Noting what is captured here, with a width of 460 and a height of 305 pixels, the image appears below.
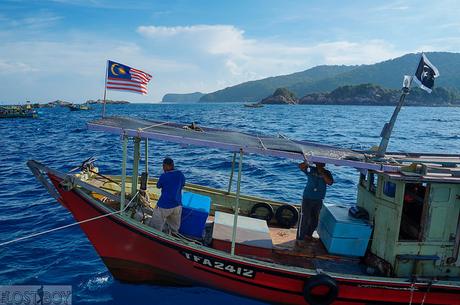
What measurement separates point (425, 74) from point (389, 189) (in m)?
2.66

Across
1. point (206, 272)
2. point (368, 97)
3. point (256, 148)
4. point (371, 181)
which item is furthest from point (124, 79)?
point (368, 97)

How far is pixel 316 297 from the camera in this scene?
7.61 meters

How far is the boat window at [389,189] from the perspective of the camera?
7.74m

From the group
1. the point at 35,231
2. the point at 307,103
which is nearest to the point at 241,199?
the point at 35,231

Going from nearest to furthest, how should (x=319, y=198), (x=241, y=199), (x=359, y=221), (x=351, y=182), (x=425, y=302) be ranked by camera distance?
(x=425, y=302) < (x=359, y=221) < (x=319, y=198) < (x=241, y=199) < (x=351, y=182)

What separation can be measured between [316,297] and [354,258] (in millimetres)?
1504

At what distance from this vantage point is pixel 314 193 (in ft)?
29.1

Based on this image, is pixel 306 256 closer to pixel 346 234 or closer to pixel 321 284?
pixel 346 234

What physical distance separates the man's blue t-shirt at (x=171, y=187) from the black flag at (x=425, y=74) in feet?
18.5

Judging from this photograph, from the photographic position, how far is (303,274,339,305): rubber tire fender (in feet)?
24.2

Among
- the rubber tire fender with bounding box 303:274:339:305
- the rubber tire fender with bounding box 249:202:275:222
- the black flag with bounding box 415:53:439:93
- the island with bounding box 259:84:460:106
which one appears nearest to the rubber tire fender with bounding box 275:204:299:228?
the rubber tire fender with bounding box 249:202:275:222

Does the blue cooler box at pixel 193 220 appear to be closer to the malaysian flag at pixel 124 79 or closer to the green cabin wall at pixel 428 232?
the malaysian flag at pixel 124 79

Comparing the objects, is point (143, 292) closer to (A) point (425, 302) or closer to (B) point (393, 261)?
(B) point (393, 261)

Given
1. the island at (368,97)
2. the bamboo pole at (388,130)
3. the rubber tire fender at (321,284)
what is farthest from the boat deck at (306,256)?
the island at (368,97)
